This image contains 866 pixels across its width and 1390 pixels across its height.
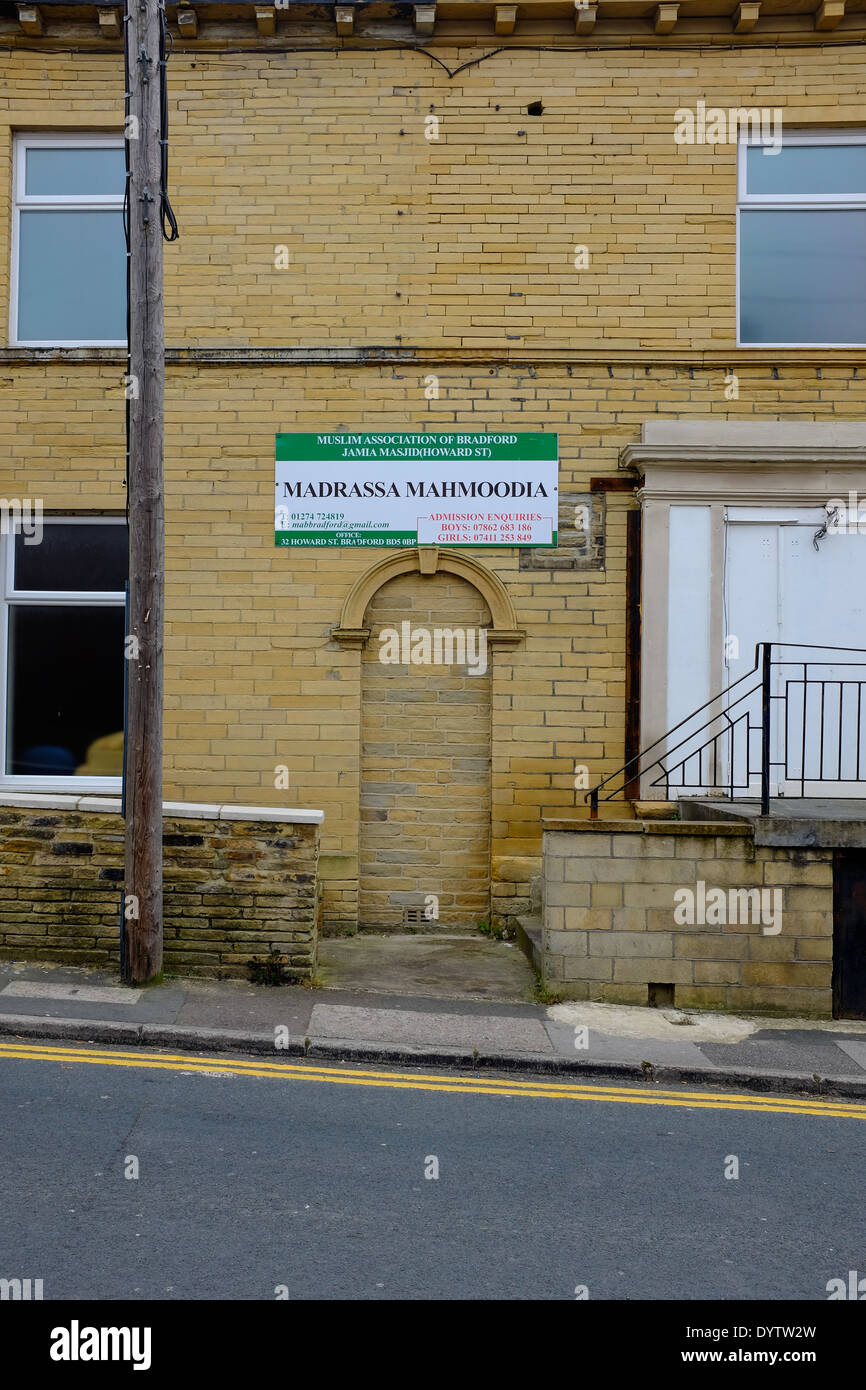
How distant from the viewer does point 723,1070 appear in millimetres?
6680

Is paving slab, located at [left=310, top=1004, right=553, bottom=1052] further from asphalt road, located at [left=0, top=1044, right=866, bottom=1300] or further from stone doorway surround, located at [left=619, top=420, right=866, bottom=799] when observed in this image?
stone doorway surround, located at [left=619, top=420, right=866, bottom=799]

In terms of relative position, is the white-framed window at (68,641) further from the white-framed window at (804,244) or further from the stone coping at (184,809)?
the white-framed window at (804,244)

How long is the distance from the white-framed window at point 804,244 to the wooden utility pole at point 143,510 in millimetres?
5437

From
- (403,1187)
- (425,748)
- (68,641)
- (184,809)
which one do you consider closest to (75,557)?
(68,641)

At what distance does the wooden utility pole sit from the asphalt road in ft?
4.38

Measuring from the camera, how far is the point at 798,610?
10.2 metres

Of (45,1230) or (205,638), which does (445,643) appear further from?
(45,1230)

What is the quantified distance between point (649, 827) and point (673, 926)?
722 millimetres

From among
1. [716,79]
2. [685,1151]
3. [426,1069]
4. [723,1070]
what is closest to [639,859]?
[723,1070]

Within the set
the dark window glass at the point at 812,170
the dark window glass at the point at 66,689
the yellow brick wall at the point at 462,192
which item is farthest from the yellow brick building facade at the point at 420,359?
the dark window glass at the point at 66,689

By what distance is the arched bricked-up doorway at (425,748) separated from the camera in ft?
34.0

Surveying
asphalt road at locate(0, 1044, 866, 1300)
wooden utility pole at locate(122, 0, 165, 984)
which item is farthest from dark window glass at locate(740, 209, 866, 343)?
asphalt road at locate(0, 1044, 866, 1300)

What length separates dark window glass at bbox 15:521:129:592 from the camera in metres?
10.7

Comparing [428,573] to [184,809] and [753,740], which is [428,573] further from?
[184,809]
